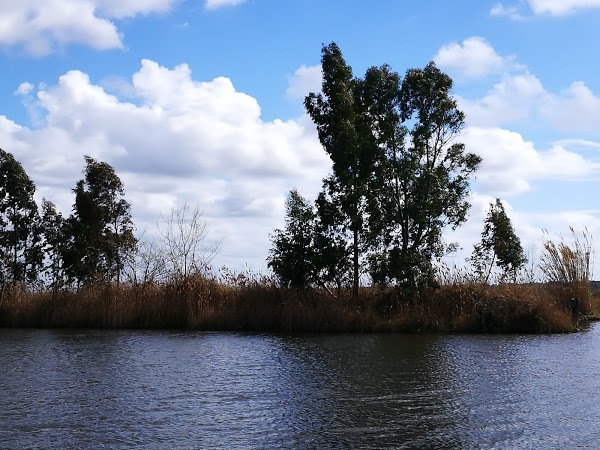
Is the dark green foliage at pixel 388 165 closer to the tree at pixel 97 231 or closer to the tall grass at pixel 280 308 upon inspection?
the tall grass at pixel 280 308

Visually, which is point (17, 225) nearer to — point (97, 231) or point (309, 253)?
point (97, 231)

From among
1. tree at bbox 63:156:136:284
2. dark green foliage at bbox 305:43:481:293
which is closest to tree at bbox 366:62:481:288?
dark green foliage at bbox 305:43:481:293

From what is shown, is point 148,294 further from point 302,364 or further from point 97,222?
point 302,364

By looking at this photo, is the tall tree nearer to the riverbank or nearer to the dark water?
the riverbank

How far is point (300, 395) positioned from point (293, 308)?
13.0 meters

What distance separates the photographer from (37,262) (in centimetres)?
2986

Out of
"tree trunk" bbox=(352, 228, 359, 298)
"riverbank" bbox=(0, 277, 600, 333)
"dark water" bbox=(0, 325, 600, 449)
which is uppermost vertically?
"tree trunk" bbox=(352, 228, 359, 298)

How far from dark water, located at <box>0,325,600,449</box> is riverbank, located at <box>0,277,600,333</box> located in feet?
13.0

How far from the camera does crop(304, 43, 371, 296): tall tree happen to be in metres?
26.7

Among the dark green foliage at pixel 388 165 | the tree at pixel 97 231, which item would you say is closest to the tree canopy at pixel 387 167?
the dark green foliage at pixel 388 165

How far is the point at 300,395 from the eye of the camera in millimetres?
12289

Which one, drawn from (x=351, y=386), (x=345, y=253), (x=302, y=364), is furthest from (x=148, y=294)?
(x=351, y=386)

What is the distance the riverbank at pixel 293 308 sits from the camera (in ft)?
79.8

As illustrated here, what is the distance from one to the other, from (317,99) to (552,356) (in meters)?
14.9
